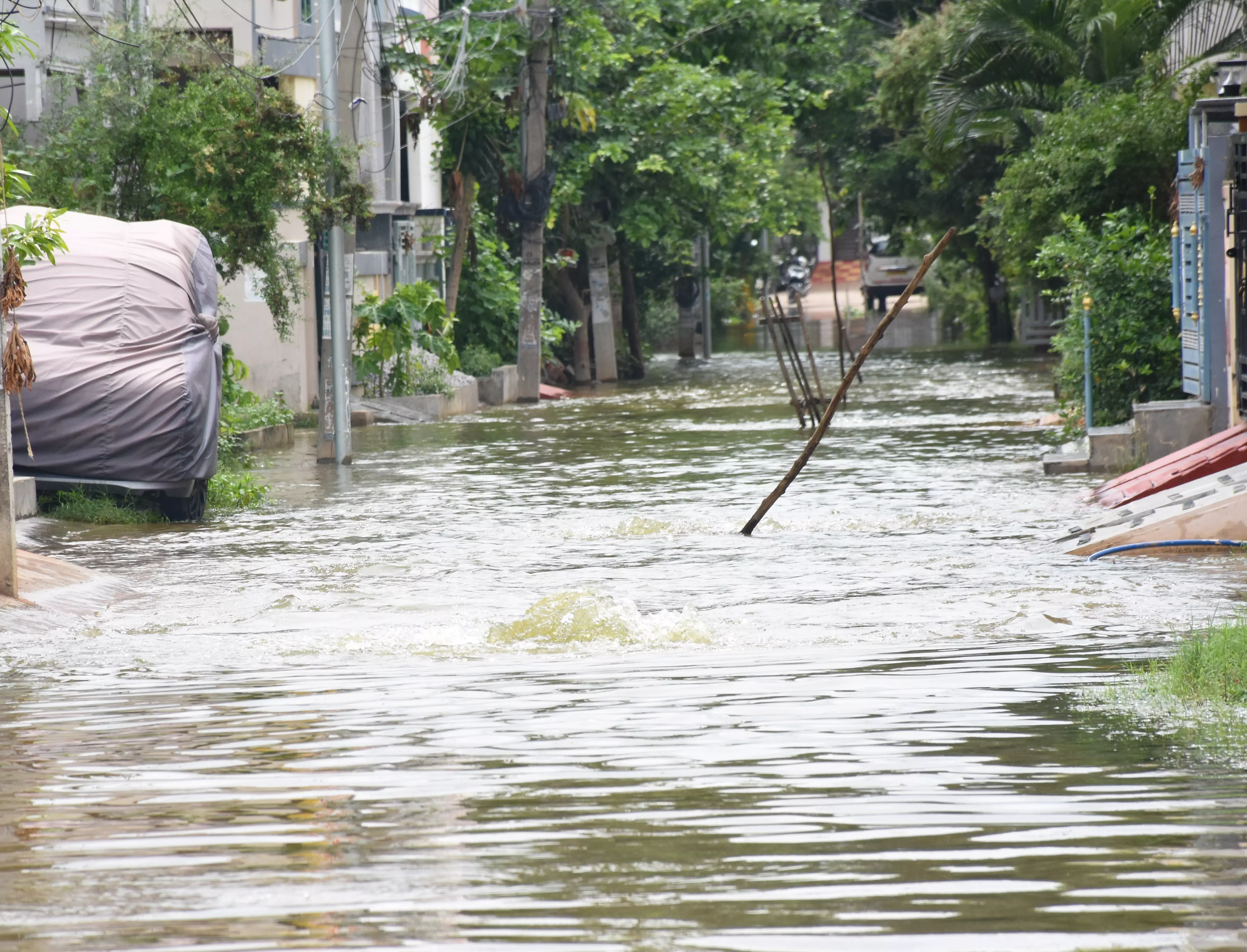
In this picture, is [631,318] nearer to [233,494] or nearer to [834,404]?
[233,494]

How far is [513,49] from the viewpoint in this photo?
98.7 feet

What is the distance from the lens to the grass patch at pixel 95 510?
14.5 meters

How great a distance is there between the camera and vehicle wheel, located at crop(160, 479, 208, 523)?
49.1 ft

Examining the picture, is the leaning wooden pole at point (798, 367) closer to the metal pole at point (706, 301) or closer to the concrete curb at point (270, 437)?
the concrete curb at point (270, 437)

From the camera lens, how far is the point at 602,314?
3612 centimetres

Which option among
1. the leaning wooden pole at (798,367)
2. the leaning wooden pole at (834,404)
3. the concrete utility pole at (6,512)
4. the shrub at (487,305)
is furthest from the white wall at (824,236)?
the concrete utility pole at (6,512)

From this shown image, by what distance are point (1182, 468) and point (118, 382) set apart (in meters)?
8.33

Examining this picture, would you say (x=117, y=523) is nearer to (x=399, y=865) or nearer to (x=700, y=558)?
(x=700, y=558)

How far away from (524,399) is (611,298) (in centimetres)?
904

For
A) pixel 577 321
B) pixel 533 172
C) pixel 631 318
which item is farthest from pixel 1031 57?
pixel 631 318

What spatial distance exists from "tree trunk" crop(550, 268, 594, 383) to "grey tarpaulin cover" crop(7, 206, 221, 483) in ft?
67.7

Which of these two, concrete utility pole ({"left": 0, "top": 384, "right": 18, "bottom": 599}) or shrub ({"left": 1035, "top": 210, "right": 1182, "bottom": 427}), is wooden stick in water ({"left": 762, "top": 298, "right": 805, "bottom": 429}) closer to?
shrub ({"left": 1035, "top": 210, "right": 1182, "bottom": 427})

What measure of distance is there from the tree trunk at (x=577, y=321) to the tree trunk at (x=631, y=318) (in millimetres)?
1289

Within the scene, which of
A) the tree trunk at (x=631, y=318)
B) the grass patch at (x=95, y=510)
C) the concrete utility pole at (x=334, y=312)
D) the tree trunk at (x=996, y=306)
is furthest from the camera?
the tree trunk at (x=996, y=306)
